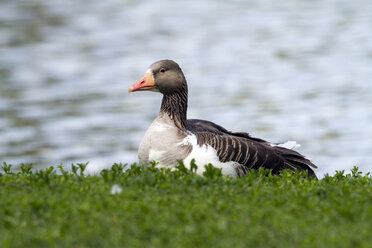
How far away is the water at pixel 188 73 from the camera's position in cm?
1802

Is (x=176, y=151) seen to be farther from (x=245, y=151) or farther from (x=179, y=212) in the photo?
(x=179, y=212)

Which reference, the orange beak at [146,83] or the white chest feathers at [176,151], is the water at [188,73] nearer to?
the orange beak at [146,83]

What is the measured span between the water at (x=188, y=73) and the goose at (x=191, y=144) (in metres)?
6.36

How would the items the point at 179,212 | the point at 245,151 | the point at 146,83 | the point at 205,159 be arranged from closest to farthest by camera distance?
the point at 179,212 < the point at 205,159 < the point at 245,151 < the point at 146,83

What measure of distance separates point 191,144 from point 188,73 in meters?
15.6

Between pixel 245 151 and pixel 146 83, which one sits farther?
pixel 146 83

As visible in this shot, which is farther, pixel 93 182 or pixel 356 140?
pixel 356 140

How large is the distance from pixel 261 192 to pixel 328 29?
25.6 metres

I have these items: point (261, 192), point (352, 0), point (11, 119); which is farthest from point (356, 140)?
point (352, 0)

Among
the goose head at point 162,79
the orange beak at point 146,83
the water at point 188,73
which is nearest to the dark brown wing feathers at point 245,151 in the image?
the goose head at point 162,79

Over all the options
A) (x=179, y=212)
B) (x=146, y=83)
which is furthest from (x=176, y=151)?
(x=179, y=212)

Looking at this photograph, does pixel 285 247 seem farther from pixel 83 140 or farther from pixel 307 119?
pixel 307 119

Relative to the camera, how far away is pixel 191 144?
8977 millimetres

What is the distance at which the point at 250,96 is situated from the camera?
21.8m
